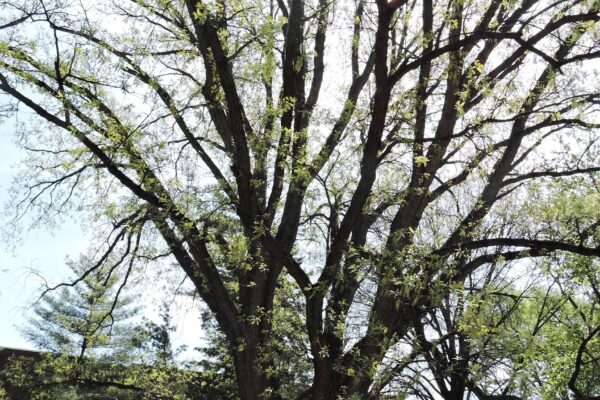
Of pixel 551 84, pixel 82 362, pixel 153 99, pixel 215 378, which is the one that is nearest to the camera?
pixel 551 84

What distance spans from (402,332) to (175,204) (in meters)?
2.94

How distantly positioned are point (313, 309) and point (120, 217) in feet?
12.4

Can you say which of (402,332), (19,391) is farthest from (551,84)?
(19,391)

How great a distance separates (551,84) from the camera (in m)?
6.33

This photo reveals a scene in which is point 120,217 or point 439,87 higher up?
point 439,87

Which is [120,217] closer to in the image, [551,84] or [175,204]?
[175,204]

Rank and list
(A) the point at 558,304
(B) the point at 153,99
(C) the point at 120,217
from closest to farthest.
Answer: (B) the point at 153,99, (C) the point at 120,217, (A) the point at 558,304

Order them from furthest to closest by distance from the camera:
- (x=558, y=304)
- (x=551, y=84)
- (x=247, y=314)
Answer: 1. (x=558, y=304)
2. (x=247, y=314)
3. (x=551, y=84)

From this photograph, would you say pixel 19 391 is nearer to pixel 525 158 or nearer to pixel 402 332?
pixel 402 332

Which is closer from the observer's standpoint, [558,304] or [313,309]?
[313,309]

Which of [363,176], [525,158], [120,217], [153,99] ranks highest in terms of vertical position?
[525,158]

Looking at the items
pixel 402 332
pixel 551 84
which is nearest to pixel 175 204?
pixel 402 332

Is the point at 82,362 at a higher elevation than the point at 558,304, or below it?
below

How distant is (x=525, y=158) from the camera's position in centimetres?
856
